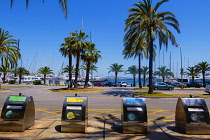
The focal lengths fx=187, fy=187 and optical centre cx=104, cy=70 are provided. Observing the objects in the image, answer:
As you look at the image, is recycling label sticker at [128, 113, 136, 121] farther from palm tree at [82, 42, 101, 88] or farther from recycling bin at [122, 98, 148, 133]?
palm tree at [82, 42, 101, 88]

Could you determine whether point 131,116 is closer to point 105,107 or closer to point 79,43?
point 105,107

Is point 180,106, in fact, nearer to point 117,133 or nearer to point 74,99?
point 117,133

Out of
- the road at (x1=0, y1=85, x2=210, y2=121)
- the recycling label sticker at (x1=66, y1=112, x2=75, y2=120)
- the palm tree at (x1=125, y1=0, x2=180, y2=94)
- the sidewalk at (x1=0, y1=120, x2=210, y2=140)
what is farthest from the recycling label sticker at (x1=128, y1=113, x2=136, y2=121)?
the palm tree at (x1=125, y1=0, x2=180, y2=94)

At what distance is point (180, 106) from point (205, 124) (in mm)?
918

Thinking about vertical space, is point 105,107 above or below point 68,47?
below

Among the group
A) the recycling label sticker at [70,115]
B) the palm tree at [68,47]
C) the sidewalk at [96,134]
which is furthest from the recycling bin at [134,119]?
the palm tree at [68,47]

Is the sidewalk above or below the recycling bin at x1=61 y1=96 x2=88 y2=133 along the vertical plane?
below

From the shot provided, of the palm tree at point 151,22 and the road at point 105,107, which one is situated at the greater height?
the palm tree at point 151,22

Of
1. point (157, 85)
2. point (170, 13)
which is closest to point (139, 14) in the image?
point (170, 13)

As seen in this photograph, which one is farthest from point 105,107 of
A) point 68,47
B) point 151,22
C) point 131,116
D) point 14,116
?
point 68,47

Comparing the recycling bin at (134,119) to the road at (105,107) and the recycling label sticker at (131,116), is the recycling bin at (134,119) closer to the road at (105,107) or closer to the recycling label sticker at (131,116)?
the recycling label sticker at (131,116)

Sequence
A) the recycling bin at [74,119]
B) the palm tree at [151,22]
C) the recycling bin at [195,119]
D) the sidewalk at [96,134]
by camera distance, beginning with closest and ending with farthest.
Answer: the sidewalk at [96,134] → the recycling bin at [195,119] → the recycling bin at [74,119] → the palm tree at [151,22]

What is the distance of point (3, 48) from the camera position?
3023 cm

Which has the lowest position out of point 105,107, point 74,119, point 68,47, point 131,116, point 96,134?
point 105,107
